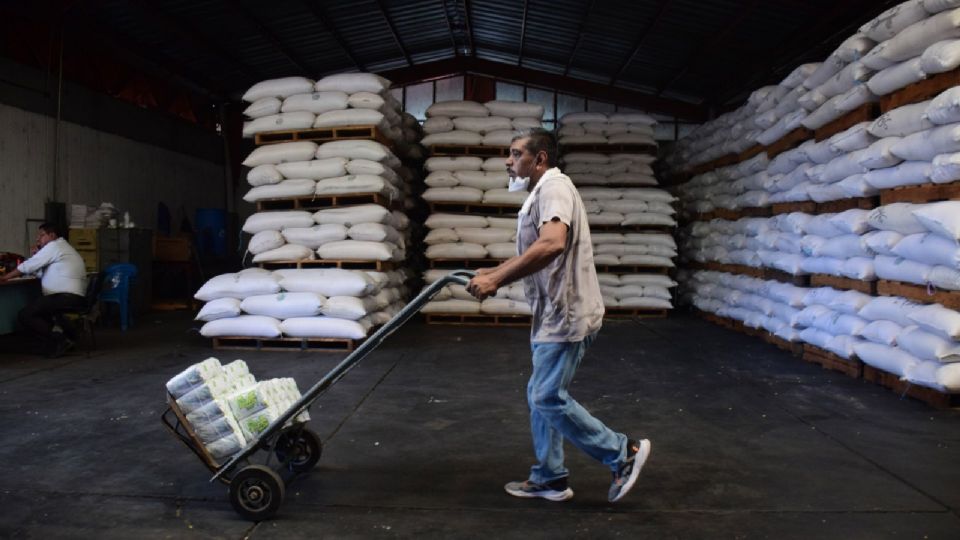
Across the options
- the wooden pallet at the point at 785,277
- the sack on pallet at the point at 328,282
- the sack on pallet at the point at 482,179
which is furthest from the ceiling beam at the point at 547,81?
the sack on pallet at the point at 328,282

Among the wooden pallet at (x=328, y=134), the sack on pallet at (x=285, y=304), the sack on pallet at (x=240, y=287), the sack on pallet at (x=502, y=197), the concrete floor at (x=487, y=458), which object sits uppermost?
the wooden pallet at (x=328, y=134)

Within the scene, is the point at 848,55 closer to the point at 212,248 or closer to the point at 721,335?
the point at 721,335

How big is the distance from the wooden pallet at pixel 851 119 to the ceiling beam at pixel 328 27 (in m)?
9.25

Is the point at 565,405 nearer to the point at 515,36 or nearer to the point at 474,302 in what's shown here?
the point at 474,302

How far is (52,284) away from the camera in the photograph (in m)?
8.54

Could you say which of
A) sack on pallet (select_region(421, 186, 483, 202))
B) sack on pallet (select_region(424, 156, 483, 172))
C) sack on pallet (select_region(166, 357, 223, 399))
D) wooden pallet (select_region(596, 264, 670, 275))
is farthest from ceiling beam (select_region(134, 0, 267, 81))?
sack on pallet (select_region(166, 357, 223, 399))

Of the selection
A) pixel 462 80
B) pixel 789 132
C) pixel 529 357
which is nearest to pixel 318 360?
pixel 529 357

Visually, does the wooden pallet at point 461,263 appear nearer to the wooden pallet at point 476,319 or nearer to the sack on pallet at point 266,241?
the wooden pallet at point 476,319

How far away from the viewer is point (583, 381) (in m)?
7.10

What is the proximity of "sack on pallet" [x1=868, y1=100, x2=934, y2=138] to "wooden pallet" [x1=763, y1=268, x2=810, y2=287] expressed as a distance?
2300 mm

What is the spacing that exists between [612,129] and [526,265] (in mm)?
10758

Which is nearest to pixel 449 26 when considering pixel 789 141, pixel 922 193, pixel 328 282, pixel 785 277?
pixel 789 141

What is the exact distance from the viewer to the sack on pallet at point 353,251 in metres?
9.40

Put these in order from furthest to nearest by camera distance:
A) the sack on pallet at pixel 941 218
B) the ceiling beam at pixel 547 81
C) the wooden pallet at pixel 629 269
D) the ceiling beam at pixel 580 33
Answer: the ceiling beam at pixel 547 81 < the ceiling beam at pixel 580 33 < the wooden pallet at pixel 629 269 < the sack on pallet at pixel 941 218
